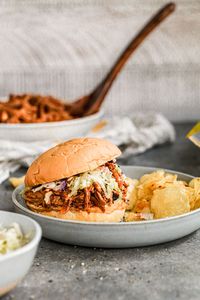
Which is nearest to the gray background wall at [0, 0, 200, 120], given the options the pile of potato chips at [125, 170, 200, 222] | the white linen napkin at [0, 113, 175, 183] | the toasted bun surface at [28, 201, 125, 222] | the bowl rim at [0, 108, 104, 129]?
the white linen napkin at [0, 113, 175, 183]

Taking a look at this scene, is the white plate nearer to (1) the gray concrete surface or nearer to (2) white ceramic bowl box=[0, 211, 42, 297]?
(1) the gray concrete surface

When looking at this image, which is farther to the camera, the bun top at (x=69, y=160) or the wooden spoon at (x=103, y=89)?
the wooden spoon at (x=103, y=89)

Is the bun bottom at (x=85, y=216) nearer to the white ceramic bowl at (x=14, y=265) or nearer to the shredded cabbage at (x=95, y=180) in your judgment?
the shredded cabbage at (x=95, y=180)

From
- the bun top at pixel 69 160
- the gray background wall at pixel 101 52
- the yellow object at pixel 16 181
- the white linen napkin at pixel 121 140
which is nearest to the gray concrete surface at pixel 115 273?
the bun top at pixel 69 160

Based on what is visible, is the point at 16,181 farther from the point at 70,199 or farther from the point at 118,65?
the point at 118,65

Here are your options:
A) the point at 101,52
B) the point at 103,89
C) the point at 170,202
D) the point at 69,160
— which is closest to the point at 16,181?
the point at 69,160

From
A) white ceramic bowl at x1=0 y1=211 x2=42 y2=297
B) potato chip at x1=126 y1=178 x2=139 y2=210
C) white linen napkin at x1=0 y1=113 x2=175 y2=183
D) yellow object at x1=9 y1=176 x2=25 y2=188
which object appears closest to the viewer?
white ceramic bowl at x1=0 y1=211 x2=42 y2=297

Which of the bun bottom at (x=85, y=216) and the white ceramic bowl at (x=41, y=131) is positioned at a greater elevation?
the bun bottom at (x=85, y=216)

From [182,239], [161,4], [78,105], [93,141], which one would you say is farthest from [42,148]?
[161,4]
